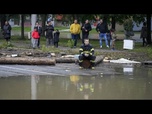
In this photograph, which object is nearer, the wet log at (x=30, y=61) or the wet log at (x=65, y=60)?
the wet log at (x=30, y=61)

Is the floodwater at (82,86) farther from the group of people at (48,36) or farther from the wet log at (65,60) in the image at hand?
the group of people at (48,36)

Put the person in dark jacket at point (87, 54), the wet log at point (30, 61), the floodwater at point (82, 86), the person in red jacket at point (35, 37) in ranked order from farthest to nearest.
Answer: the person in red jacket at point (35, 37)
the wet log at point (30, 61)
the person in dark jacket at point (87, 54)
the floodwater at point (82, 86)

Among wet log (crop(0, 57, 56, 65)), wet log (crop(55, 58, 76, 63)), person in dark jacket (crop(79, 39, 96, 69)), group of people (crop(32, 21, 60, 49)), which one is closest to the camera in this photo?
person in dark jacket (crop(79, 39, 96, 69))

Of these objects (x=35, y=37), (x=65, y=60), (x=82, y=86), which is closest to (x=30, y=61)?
(x=65, y=60)

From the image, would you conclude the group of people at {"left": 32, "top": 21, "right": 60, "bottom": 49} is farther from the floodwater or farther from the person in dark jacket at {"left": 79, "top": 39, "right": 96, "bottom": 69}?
the floodwater

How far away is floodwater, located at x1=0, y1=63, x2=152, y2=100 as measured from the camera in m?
9.04

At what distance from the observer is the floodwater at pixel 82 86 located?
29.7ft

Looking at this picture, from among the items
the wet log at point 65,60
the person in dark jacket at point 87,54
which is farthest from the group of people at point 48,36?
the person in dark jacket at point 87,54

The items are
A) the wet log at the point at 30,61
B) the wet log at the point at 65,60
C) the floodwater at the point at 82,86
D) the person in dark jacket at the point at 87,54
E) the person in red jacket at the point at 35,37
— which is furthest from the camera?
the person in red jacket at the point at 35,37

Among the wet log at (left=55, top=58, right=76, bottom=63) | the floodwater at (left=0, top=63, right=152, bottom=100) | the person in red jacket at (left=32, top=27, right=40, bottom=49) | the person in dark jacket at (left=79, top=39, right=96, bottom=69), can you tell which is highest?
the person in red jacket at (left=32, top=27, right=40, bottom=49)

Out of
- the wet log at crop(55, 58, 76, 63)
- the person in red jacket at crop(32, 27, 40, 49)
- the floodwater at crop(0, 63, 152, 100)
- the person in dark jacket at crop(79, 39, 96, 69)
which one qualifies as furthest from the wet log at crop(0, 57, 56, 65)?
the person in red jacket at crop(32, 27, 40, 49)

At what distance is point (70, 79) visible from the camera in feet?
38.5
